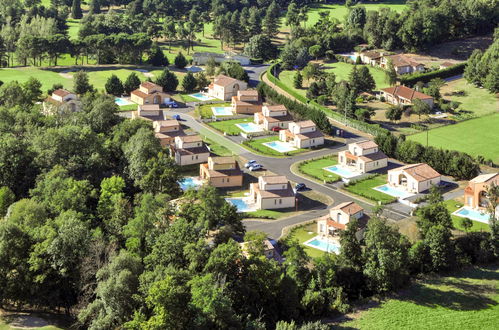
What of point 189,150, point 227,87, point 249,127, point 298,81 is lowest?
point 189,150

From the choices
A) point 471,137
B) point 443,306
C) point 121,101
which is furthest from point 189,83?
point 443,306

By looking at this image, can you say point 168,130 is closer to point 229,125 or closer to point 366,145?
point 229,125

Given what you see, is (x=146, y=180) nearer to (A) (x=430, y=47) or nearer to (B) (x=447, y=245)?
(B) (x=447, y=245)

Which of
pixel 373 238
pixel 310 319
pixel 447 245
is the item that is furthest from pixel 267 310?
pixel 447 245

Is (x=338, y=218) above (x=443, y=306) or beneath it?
above

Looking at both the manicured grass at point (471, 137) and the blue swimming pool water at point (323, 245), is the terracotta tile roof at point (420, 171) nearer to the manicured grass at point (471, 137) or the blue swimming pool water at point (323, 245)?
the manicured grass at point (471, 137)

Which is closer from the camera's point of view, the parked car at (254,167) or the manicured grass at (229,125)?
the parked car at (254,167)

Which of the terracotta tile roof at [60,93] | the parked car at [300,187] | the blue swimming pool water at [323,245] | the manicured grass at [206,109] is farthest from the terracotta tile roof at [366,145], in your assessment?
the terracotta tile roof at [60,93]
